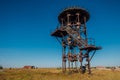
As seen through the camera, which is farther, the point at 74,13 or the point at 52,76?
the point at 74,13

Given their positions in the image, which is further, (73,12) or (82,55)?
(73,12)

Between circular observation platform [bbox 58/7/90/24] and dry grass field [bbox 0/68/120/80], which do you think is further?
circular observation platform [bbox 58/7/90/24]

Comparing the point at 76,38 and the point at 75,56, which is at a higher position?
the point at 76,38

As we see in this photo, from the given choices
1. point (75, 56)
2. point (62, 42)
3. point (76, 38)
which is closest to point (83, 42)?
point (76, 38)

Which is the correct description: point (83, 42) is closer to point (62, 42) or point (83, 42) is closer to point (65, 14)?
point (62, 42)

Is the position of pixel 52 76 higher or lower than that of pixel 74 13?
lower

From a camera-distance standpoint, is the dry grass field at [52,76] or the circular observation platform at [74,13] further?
the circular observation platform at [74,13]

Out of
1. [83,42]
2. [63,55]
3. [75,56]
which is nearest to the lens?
[83,42]

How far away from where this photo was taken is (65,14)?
30172 mm

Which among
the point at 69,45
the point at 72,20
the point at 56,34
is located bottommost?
the point at 69,45

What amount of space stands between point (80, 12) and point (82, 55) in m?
9.32

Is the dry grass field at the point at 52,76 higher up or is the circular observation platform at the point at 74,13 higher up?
the circular observation platform at the point at 74,13

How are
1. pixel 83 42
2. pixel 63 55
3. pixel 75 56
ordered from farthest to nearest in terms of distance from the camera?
pixel 63 55, pixel 75 56, pixel 83 42

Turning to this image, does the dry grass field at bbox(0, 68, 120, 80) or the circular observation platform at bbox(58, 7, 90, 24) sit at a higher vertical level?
the circular observation platform at bbox(58, 7, 90, 24)
